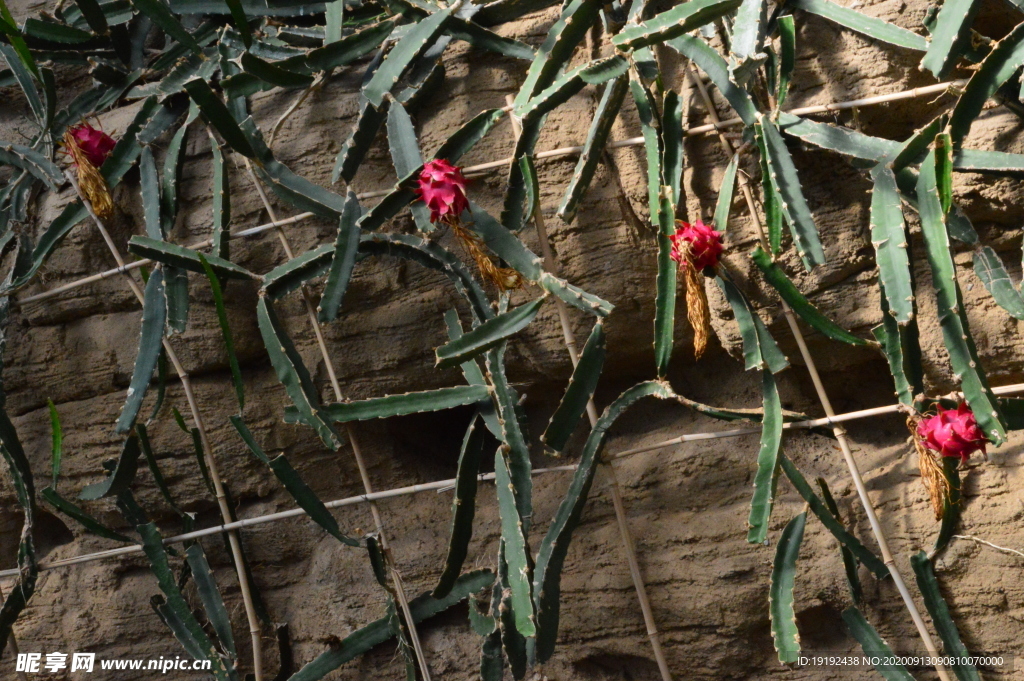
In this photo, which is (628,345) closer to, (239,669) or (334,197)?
(334,197)

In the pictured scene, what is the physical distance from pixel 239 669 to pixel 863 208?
1713mm

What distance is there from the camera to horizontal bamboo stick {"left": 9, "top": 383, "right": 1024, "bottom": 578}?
63.5 inches

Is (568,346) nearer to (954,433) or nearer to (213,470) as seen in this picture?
(954,433)

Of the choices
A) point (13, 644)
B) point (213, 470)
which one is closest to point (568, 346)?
point (213, 470)

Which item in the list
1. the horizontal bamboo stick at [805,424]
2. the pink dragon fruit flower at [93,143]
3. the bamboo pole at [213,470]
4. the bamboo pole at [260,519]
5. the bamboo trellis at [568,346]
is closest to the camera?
the horizontal bamboo stick at [805,424]

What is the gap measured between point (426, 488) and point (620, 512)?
0.40 meters

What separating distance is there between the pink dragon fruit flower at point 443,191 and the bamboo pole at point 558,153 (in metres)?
0.17

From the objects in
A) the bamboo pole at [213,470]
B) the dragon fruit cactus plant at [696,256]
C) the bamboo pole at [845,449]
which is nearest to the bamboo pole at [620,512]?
the dragon fruit cactus plant at [696,256]

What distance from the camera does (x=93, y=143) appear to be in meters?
2.05

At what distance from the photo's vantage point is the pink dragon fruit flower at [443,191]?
159 cm

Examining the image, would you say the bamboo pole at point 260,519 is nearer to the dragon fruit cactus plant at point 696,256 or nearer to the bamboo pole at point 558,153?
the dragon fruit cactus plant at point 696,256

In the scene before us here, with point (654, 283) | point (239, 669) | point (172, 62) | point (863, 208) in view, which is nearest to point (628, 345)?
point (654, 283)

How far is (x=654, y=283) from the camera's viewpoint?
74.0 inches

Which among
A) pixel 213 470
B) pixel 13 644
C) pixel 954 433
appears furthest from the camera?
pixel 13 644
